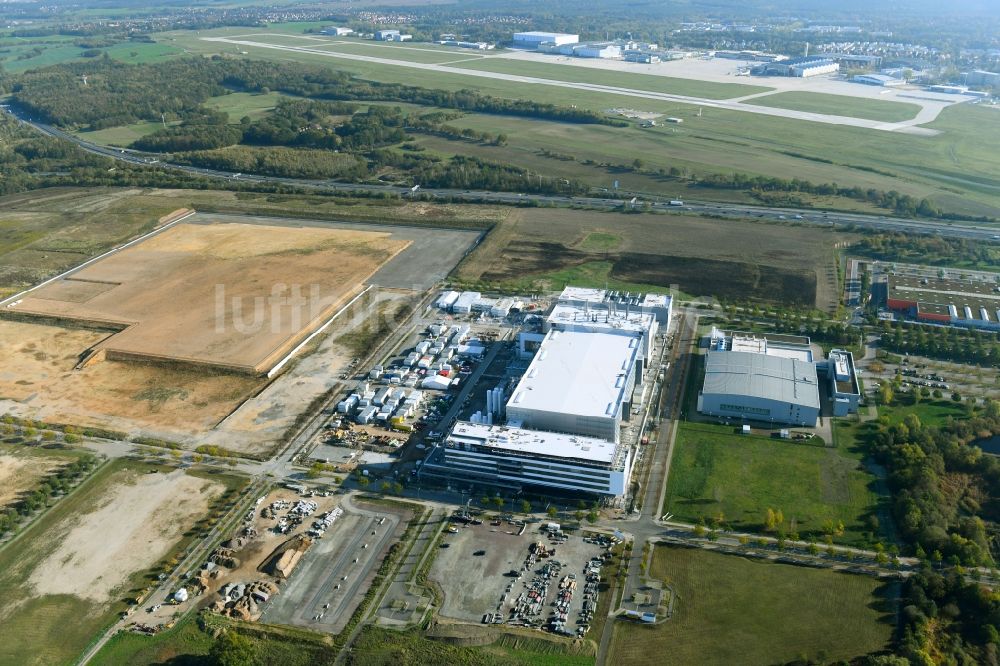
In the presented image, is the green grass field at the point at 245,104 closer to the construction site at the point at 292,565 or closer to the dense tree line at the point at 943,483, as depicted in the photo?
the construction site at the point at 292,565

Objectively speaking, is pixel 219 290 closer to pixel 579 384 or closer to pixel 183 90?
pixel 579 384

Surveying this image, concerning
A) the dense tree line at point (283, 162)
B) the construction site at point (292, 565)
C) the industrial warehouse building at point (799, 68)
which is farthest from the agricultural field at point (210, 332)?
the industrial warehouse building at point (799, 68)

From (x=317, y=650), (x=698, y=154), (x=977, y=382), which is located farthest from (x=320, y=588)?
(x=698, y=154)

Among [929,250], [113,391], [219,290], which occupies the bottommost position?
[113,391]

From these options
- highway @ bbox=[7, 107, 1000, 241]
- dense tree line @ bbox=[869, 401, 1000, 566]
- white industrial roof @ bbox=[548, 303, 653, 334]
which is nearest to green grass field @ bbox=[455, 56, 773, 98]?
highway @ bbox=[7, 107, 1000, 241]

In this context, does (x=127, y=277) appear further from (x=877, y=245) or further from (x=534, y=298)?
(x=877, y=245)

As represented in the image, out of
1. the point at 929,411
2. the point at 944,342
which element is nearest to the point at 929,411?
the point at 929,411
